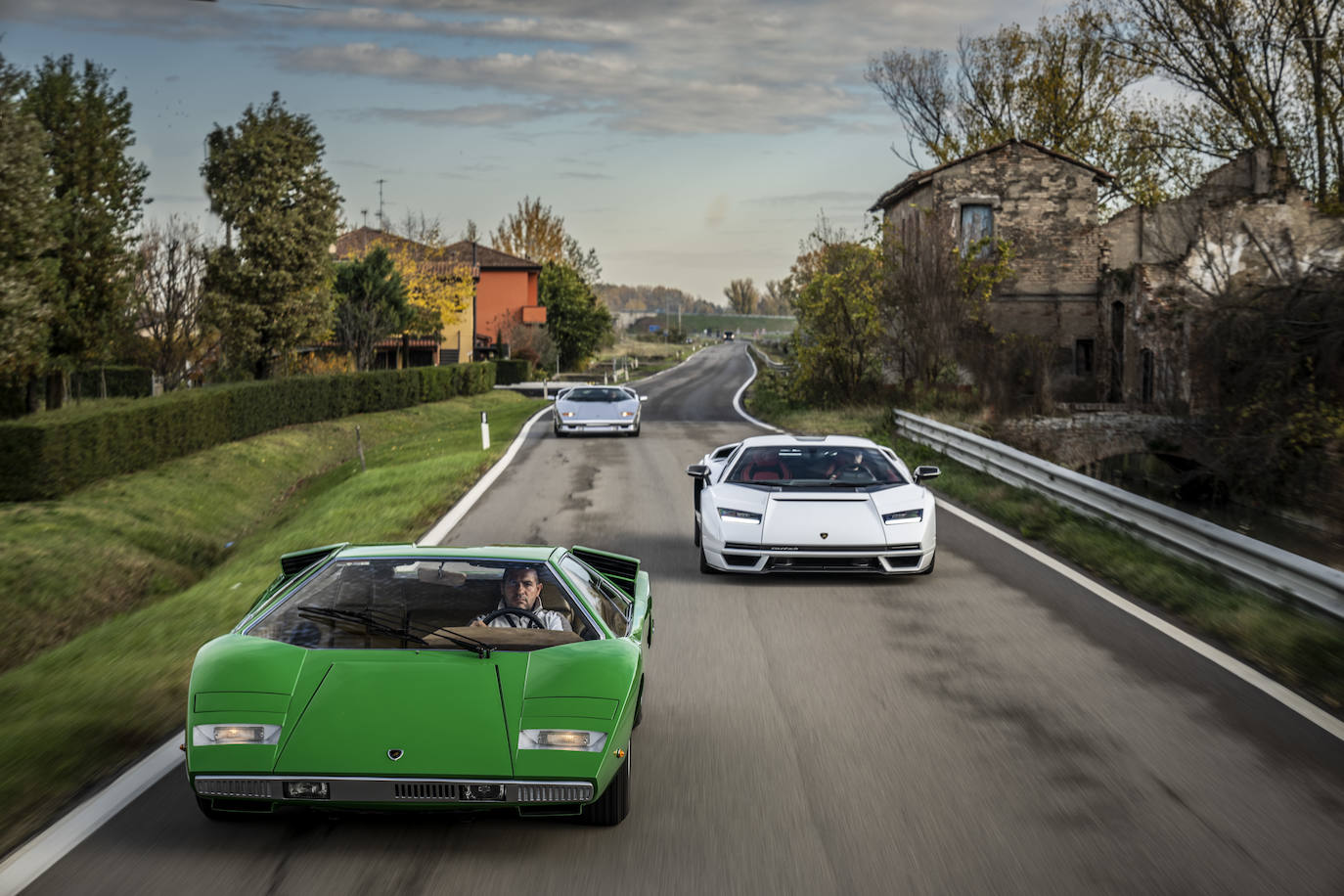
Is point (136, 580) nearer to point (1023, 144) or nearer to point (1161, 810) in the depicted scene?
point (1161, 810)

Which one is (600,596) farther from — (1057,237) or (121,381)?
(121,381)

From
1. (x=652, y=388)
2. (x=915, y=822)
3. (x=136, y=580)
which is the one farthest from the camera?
(x=652, y=388)

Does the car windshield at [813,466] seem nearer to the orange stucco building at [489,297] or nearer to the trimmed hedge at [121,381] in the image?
the trimmed hedge at [121,381]

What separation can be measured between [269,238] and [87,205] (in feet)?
27.5

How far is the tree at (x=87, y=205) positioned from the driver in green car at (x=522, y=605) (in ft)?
88.6

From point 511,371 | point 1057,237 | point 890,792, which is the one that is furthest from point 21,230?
point 511,371

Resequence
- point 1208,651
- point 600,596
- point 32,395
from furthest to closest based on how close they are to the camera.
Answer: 1. point 32,395
2. point 1208,651
3. point 600,596

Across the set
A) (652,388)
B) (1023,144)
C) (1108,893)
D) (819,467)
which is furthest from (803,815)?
(652,388)

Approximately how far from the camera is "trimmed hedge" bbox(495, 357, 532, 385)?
76.1 metres

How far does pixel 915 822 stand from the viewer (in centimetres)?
534

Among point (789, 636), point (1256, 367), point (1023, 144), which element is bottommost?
point (789, 636)

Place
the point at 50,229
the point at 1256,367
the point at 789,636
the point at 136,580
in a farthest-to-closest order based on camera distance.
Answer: the point at 50,229, the point at 136,580, the point at 1256,367, the point at 789,636

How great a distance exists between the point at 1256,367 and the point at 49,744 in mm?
15770

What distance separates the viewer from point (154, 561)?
20.3 m
